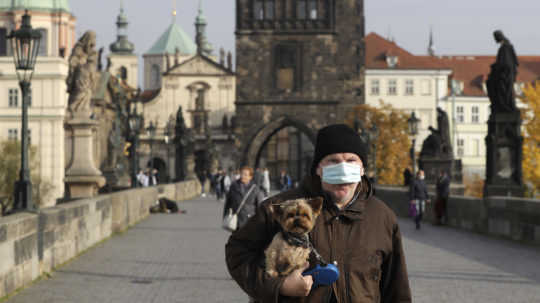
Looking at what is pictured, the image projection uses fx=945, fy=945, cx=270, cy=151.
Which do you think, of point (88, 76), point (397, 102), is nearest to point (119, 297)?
point (88, 76)

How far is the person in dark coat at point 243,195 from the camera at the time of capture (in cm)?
1151

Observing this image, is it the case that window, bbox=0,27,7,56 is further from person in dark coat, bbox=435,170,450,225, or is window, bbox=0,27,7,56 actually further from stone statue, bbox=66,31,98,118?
person in dark coat, bbox=435,170,450,225

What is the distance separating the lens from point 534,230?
50.6 feet

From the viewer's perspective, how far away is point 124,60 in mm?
135125

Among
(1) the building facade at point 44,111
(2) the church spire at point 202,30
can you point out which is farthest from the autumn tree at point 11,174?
(2) the church spire at point 202,30

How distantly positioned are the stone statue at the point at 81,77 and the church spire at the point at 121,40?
394ft

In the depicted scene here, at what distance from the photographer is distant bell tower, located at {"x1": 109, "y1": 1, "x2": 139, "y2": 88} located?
133000mm

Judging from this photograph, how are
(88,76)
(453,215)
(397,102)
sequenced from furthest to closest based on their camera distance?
(397,102), (453,215), (88,76)

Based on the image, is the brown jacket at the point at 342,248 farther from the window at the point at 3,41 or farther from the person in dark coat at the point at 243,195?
the window at the point at 3,41

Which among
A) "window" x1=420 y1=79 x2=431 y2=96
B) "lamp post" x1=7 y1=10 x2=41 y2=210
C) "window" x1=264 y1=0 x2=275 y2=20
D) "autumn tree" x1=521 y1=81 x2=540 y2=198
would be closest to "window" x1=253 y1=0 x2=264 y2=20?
"window" x1=264 y1=0 x2=275 y2=20

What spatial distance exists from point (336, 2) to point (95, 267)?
5055 centimetres

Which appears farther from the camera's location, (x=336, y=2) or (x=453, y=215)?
(x=336, y=2)

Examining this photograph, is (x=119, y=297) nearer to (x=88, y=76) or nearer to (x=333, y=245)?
(x=333, y=245)

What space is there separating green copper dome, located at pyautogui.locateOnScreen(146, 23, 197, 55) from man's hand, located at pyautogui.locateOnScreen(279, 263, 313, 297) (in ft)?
486
